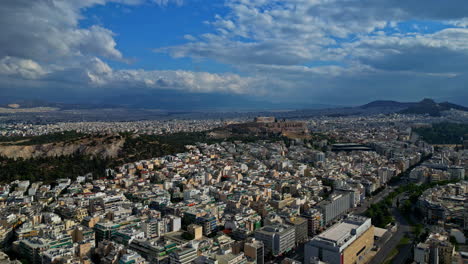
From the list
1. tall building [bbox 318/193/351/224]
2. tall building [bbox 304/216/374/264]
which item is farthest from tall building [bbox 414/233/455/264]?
tall building [bbox 318/193/351/224]

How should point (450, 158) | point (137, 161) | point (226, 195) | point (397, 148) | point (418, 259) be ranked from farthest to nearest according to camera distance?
point (397, 148), point (450, 158), point (137, 161), point (226, 195), point (418, 259)

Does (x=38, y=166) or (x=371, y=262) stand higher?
(x=38, y=166)

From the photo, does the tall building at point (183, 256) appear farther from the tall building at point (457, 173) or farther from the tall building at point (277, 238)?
the tall building at point (457, 173)

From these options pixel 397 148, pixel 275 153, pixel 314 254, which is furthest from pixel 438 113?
pixel 314 254

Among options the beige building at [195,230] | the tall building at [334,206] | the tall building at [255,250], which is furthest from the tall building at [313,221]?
the beige building at [195,230]

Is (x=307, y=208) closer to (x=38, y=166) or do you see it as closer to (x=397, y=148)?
(x=38, y=166)

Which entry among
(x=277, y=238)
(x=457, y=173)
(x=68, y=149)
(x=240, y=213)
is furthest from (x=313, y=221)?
(x=68, y=149)

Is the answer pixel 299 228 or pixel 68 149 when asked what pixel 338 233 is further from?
pixel 68 149

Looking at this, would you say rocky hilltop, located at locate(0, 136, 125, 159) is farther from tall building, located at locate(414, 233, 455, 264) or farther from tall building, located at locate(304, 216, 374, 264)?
tall building, located at locate(414, 233, 455, 264)
